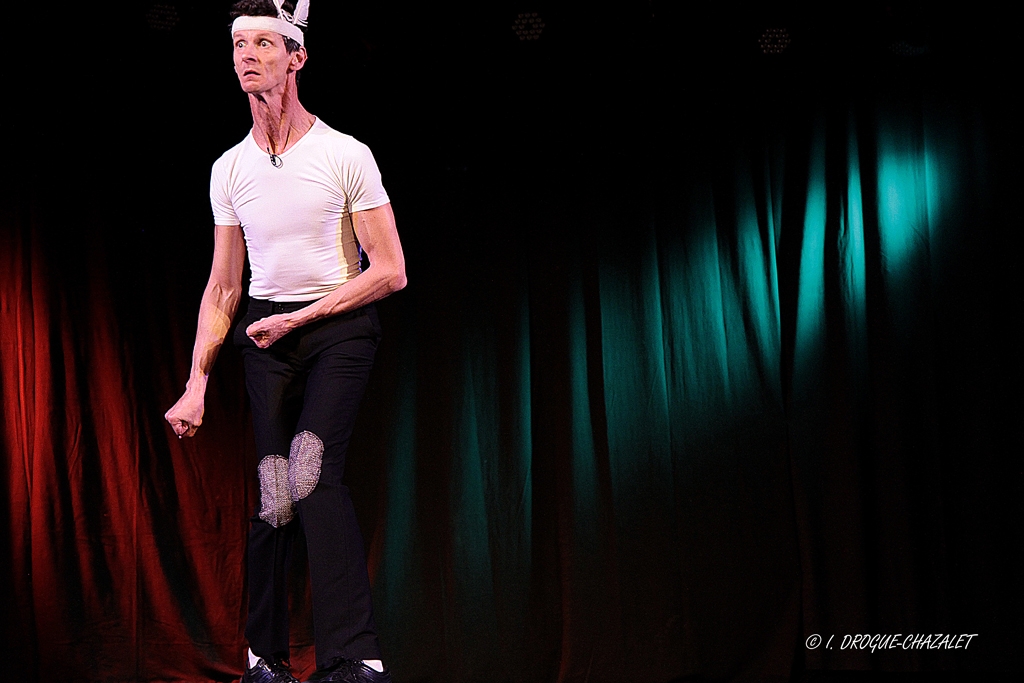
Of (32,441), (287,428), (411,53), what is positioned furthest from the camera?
(411,53)

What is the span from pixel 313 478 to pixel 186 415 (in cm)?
44

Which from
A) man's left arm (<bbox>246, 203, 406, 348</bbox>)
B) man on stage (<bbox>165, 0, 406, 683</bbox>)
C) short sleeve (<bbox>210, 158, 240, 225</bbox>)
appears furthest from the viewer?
short sleeve (<bbox>210, 158, 240, 225</bbox>)

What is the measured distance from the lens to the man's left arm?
242cm

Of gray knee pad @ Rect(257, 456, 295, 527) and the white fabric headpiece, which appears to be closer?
gray knee pad @ Rect(257, 456, 295, 527)

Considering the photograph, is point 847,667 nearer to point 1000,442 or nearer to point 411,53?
point 1000,442

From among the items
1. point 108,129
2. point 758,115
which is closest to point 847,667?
point 758,115

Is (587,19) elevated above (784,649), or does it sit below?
above

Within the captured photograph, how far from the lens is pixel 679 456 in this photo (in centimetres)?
361

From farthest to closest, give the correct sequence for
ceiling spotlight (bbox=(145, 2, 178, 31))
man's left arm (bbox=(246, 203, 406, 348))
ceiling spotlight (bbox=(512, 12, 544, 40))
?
ceiling spotlight (bbox=(512, 12, 544, 40)), ceiling spotlight (bbox=(145, 2, 178, 31)), man's left arm (bbox=(246, 203, 406, 348))

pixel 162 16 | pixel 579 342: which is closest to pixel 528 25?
pixel 579 342

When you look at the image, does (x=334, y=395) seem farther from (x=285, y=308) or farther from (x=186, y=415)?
(x=186, y=415)

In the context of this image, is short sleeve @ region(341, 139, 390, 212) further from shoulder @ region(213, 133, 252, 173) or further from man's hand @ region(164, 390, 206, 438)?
man's hand @ region(164, 390, 206, 438)

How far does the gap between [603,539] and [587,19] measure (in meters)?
1.98

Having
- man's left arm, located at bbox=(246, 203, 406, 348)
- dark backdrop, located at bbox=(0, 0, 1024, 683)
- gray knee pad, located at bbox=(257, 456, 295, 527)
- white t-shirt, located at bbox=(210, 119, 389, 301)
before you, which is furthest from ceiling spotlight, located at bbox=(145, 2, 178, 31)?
gray knee pad, located at bbox=(257, 456, 295, 527)
